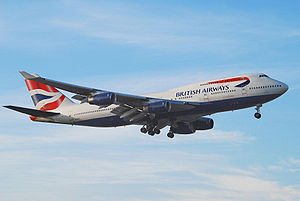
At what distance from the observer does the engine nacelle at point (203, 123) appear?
55.0m

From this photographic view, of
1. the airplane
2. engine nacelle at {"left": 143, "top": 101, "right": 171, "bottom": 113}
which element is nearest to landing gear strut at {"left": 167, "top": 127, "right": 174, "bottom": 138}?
the airplane

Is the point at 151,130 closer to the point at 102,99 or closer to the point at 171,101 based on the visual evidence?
the point at 171,101

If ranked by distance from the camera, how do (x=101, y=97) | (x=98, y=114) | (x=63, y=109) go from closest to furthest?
1. (x=101, y=97)
2. (x=98, y=114)
3. (x=63, y=109)

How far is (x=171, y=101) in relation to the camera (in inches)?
1860

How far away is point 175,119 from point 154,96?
3.55m

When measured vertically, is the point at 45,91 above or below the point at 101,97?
above

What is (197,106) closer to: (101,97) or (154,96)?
(154,96)

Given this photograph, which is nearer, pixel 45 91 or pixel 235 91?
pixel 235 91

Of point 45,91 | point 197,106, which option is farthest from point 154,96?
point 45,91

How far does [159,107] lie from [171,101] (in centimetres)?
172

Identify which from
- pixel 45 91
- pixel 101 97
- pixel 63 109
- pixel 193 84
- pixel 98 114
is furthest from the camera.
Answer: pixel 45 91

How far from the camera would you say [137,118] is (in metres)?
49.6

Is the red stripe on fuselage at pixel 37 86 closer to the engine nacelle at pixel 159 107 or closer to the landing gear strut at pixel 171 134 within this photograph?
the landing gear strut at pixel 171 134

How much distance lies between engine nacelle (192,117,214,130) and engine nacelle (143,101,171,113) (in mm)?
9561
